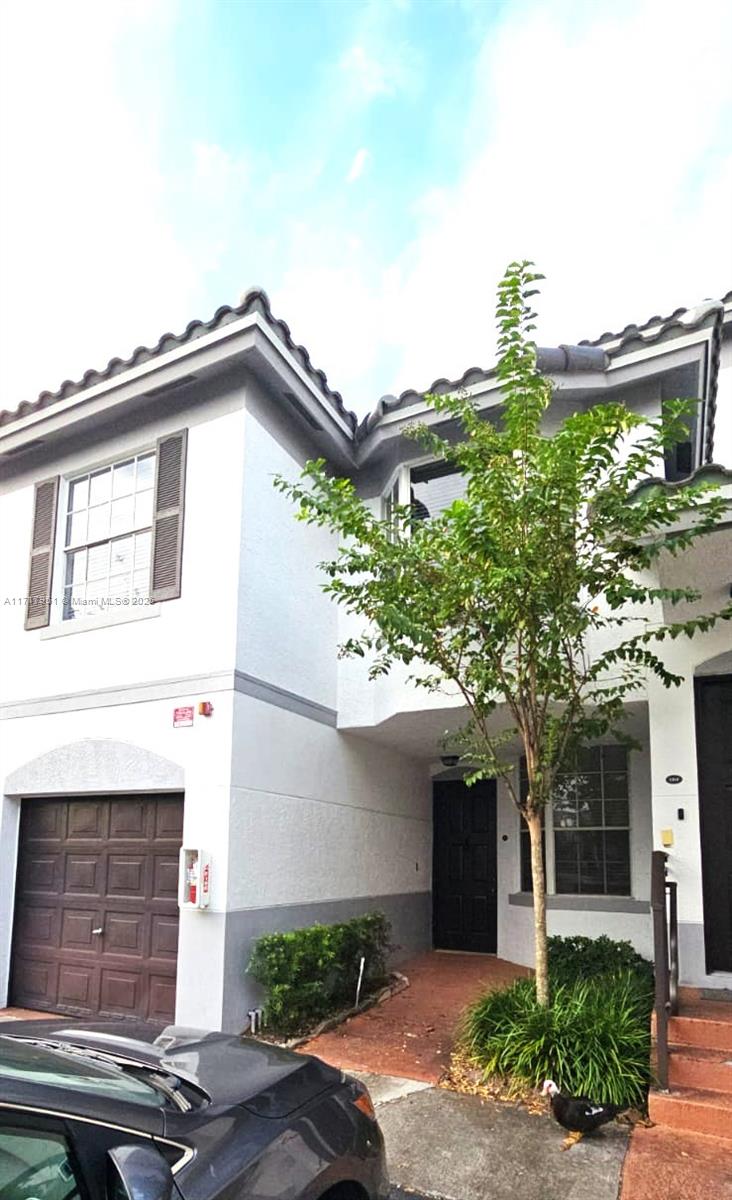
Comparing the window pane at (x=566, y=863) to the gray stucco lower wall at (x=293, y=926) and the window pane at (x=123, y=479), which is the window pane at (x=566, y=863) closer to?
the gray stucco lower wall at (x=293, y=926)

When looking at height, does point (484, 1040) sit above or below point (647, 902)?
below

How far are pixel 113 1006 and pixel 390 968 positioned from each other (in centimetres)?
317

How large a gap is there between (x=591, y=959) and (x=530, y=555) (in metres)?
4.34

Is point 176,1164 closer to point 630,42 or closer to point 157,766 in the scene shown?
point 157,766

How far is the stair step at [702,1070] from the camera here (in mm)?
4906

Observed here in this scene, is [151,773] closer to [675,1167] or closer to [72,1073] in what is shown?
[675,1167]

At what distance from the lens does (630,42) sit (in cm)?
761

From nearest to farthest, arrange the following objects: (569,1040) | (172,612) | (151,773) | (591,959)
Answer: (569,1040)
(151,773)
(591,959)
(172,612)

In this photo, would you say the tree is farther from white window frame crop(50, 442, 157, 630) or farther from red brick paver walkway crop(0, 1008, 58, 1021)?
red brick paver walkway crop(0, 1008, 58, 1021)

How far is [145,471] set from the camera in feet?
28.4

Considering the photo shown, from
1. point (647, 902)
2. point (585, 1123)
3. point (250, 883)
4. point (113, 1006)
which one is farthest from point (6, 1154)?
point (647, 902)

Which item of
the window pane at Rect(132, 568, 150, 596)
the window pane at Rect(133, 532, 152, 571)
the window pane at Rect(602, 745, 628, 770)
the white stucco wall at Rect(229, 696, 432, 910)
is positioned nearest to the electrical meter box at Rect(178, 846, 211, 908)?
the white stucco wall at Rect(229, 696, 432, 910)

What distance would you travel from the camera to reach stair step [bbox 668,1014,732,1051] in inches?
208

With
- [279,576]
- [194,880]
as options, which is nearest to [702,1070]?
[194,880]
